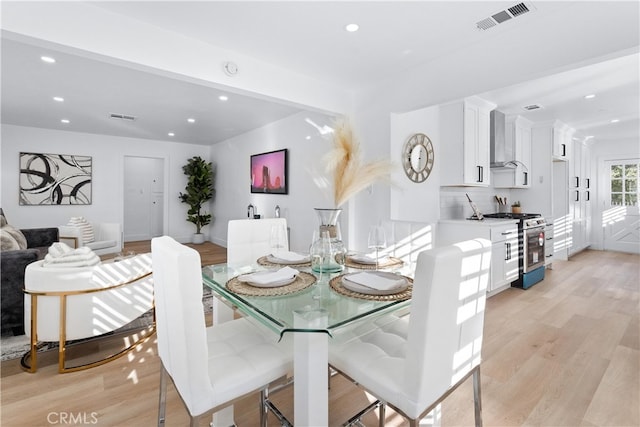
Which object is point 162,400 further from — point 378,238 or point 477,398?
point 477,398

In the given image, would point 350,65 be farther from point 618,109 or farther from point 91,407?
point 618,109

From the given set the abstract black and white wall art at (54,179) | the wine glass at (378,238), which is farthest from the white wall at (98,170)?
the wine glass at (378,238)

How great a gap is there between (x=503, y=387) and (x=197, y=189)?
6852 millimetres

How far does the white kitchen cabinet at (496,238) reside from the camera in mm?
3455

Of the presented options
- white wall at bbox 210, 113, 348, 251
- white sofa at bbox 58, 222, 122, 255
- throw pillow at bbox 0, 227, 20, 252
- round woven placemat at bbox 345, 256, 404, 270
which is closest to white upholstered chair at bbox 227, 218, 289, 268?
round woven placemat at bbox 345, 256, 404, 270

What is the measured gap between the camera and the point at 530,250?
3988 millimetres

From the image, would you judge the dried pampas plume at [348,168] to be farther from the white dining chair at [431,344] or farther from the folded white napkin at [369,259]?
the white dining chair at [431,344]

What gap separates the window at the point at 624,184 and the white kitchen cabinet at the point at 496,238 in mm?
4533

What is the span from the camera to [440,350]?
1088mm

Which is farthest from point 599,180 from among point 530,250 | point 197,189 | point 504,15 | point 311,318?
point 197,189

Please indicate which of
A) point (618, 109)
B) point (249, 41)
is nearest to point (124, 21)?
point (249, 41)

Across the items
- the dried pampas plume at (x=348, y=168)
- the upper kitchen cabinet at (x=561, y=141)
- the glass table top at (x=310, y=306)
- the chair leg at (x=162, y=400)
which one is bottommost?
the chair leg at (x=162, y=400)

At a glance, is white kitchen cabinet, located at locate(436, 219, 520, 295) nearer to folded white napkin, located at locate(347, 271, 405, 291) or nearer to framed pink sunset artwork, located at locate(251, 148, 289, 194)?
folded white napkin, located at locate(347, 271, 405, 291)

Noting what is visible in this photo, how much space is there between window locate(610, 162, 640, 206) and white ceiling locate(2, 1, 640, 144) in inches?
68.2
